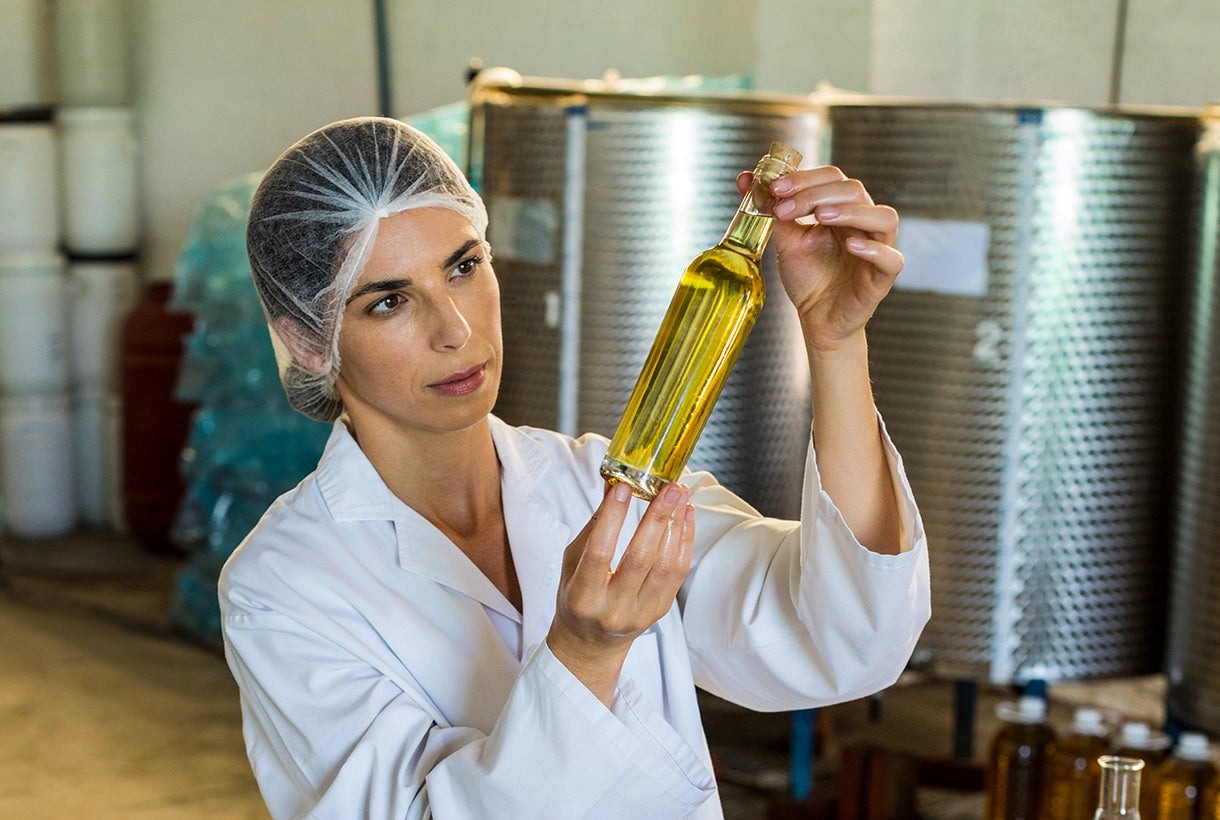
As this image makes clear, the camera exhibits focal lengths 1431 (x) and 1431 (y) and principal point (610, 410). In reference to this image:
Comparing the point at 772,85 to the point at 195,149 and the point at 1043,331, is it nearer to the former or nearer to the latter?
the point at 1043,331

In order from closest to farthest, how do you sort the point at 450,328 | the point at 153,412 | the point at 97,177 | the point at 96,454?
the point at 450,328 < the point at 153,412 < the point at 97,177 < the point at 96,454

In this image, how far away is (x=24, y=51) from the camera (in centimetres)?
612

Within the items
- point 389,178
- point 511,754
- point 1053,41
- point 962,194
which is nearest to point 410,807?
point 511,754

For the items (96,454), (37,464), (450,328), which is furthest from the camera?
(96,454)

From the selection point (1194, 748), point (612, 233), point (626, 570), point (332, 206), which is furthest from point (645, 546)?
point (612, 233)

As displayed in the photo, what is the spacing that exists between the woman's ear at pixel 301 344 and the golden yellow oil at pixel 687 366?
48 cm

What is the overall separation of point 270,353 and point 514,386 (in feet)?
5.27

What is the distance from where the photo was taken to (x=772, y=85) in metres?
4.39

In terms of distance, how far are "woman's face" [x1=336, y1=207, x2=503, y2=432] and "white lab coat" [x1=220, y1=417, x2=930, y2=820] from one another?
4.7 inches

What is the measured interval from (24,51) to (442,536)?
544cm

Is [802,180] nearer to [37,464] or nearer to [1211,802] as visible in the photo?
[1211,802]

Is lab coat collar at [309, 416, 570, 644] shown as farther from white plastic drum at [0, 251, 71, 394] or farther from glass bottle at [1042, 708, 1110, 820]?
white plastic drum at [0, 251, 71, 394]

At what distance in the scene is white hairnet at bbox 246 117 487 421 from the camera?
146 centimetres

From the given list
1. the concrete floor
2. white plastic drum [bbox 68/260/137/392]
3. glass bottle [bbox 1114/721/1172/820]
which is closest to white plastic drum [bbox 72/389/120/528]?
white plastic drum [bbox 68/260/137/392]
